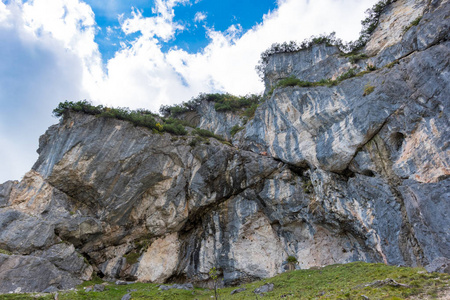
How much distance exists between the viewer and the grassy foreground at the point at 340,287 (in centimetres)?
1026

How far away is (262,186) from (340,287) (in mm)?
13362

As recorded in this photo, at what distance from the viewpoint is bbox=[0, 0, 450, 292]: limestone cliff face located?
17406mm

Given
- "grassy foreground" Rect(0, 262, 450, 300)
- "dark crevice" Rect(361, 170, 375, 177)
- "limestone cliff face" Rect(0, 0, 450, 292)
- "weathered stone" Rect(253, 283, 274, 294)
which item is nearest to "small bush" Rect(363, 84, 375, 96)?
"limestone cliff face" Rect(0, 0, 450, 292)

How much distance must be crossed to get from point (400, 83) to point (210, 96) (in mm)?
31417

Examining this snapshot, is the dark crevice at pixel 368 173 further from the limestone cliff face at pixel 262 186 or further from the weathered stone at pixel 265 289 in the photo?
the weathered stone at pixel 265 289

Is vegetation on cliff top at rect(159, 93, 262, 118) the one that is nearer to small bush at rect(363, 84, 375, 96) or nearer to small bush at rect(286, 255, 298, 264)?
small bush at rect(363, 84, 375, 96)

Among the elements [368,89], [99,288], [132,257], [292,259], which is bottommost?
[99,288]

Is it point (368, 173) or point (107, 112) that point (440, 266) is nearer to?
point (368, 173)

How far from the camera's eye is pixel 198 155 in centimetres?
2809

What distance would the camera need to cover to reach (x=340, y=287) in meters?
13.5

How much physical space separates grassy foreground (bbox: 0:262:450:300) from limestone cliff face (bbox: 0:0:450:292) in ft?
9.45

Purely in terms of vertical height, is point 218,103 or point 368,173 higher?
point 218,103

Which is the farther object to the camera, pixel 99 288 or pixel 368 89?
pixel 368 89

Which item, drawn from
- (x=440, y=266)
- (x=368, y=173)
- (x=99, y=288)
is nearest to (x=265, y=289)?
(x=440, y=266)
